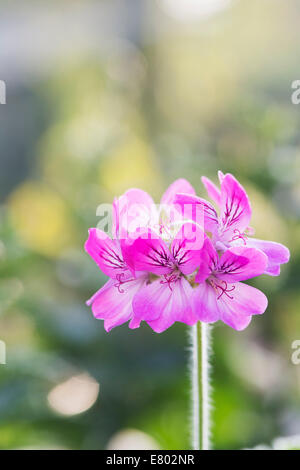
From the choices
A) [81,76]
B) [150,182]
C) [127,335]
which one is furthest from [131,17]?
[127,335]

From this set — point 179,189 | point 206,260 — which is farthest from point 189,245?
point 179,189

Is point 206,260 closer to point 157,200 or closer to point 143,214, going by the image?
point 143,214

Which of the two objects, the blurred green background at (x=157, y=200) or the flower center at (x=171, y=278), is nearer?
the flower center at (x=171, y=278)

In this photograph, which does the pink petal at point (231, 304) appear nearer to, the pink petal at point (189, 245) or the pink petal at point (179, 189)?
the pink petal at point (189, 245)

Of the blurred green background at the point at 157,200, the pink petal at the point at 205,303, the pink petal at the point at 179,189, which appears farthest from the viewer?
the blurred green background at the point at 157,200

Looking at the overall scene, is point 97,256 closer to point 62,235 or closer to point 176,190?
point 176,190

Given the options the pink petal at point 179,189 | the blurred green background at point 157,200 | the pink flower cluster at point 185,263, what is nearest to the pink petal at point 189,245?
the pink flower cluster at point 185,263
